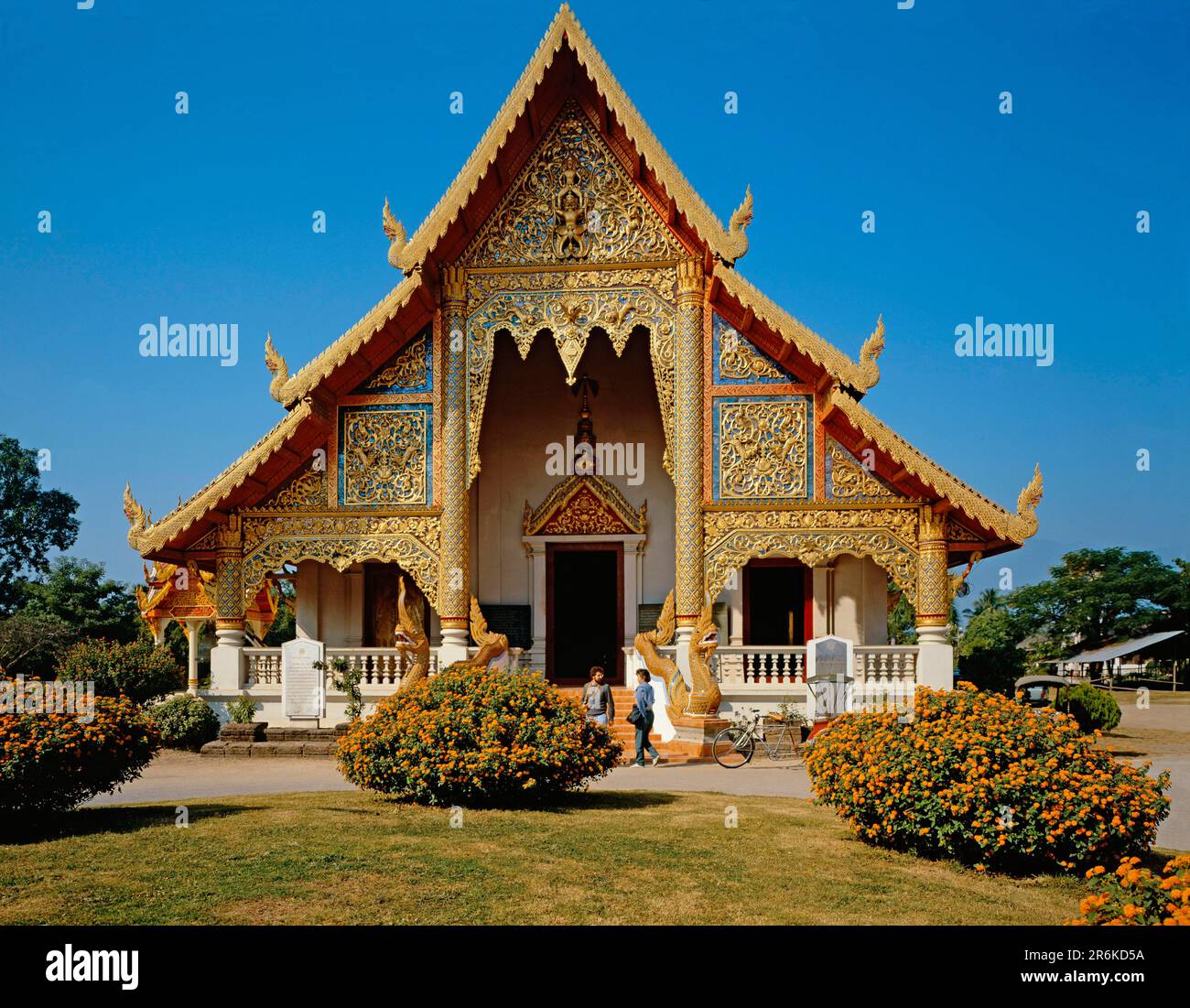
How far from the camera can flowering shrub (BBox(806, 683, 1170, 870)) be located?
7117mm

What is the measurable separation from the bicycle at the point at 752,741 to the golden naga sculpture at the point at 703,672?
0.40 metres

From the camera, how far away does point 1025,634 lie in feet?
155

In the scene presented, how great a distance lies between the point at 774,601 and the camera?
18.8 meters

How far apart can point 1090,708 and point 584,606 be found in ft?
28.4

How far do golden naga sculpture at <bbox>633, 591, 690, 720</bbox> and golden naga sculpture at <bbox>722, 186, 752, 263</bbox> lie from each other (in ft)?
15.9

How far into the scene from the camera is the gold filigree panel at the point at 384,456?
16.3 m

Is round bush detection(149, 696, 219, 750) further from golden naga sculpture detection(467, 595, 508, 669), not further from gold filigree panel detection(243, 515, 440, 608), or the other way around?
golden naga sculpture detection(467, 595, 508, 669)

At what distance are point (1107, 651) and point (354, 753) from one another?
130 ft

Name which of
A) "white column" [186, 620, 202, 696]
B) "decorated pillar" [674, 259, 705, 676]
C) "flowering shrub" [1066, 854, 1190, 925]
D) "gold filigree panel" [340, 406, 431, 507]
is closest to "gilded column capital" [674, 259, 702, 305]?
"decorated pillar" [674, 259, 705, 676]

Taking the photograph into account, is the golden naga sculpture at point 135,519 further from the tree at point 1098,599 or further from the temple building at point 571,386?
the tree at point 1098,599

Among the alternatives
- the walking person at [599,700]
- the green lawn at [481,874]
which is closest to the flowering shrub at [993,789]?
the green lawn at [481,874]

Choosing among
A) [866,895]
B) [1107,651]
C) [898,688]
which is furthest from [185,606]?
[1107,651]

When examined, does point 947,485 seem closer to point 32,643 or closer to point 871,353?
point 871,353

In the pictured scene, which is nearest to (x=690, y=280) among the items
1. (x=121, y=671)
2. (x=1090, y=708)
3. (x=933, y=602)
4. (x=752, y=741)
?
(x=933, y=602)
